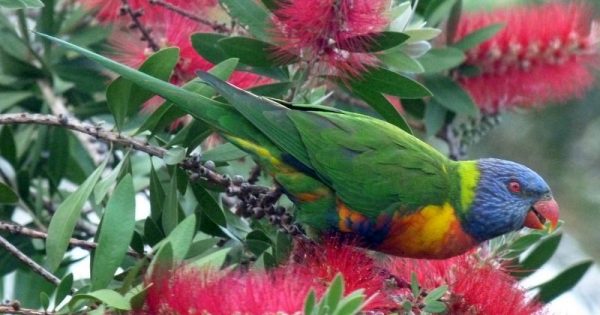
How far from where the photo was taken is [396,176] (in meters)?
1.74

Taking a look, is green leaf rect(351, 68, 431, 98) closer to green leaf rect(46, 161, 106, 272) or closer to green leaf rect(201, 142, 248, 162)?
green leaf rect(201, 142, 248, 162)

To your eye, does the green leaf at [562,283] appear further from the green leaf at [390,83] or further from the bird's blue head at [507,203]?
the green leaf at [390,83]

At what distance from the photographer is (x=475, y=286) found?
1442mm

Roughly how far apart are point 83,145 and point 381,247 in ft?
2.33

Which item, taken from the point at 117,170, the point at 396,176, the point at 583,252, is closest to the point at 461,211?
the point at 396,176

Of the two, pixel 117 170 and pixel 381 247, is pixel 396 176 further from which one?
pixel 117 170

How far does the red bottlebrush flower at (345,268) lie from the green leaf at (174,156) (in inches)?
9.5

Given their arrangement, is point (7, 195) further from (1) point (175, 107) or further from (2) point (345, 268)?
(2) point (345, 268)

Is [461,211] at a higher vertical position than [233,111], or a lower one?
lower

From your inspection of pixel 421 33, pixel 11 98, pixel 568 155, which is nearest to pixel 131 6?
pixel 11 98

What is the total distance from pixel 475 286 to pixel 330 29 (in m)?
0.49

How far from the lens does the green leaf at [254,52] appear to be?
166 cm

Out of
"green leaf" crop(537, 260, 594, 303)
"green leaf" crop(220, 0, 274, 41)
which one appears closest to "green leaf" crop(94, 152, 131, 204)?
"green leaf" crop(220, 0, 274, 41)

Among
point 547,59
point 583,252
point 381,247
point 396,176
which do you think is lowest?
point 583,252
